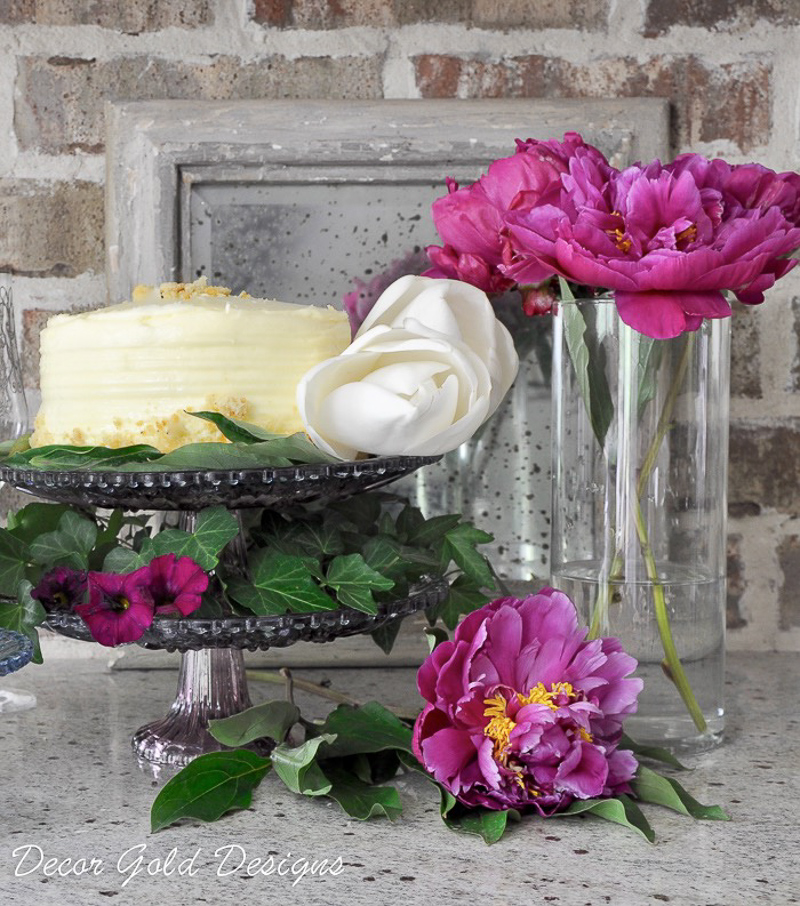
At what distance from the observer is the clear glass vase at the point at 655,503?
0.69 metres

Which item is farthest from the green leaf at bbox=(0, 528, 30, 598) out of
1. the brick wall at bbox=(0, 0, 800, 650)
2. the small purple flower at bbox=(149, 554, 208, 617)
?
the brick wall at bbox=(0, 0, 800, 650)

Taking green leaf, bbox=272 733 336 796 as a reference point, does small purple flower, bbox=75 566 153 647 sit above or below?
above

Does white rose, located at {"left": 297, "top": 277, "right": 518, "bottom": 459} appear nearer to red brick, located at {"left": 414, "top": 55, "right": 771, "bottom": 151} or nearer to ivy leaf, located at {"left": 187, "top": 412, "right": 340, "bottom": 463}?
ivy leaf, located at {"left": 187, "top": 412, "right": 340, "bottom": 463}

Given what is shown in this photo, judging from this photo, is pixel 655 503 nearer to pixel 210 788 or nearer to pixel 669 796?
pixel 669 796

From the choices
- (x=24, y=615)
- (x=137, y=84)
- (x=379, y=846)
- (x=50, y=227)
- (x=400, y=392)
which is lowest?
(x=379, y=846)

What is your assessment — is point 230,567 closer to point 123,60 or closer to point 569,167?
point 569,167

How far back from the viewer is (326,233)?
912 millimetres

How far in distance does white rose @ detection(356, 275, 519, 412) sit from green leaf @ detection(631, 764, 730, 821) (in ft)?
0.79

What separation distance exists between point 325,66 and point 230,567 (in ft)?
1.53

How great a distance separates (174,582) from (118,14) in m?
0.56

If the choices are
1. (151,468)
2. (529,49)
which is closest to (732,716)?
(151,468)

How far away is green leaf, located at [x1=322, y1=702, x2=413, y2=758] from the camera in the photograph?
612 millimetres

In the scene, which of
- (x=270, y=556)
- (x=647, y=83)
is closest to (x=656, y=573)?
(x=270, y=556)

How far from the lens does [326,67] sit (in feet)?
3.01
